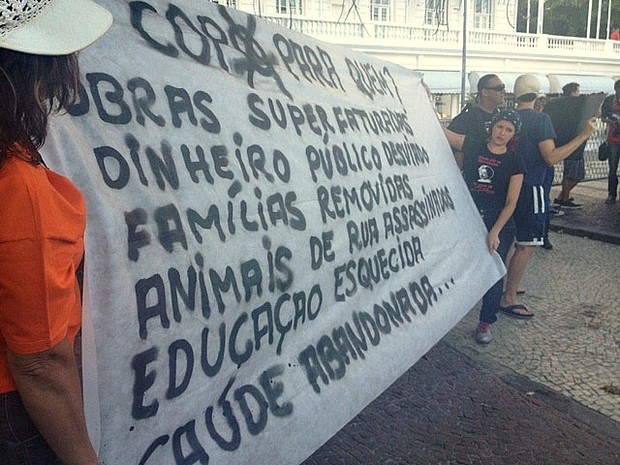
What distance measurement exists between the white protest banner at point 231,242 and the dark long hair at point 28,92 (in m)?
0.29

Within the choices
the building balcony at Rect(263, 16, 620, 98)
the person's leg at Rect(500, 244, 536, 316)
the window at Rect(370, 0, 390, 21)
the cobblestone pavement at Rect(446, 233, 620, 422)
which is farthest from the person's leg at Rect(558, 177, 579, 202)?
the window at Rect(370, 0, 390, 21)

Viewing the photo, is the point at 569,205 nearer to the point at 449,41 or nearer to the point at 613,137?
the point at 613,137

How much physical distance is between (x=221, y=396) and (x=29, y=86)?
108 cm

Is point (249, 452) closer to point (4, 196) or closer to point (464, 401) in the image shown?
point (4, 196)

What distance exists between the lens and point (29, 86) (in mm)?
1163

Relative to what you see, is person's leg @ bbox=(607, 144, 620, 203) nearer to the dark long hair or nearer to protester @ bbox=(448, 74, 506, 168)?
protester @ bbox=(448, 74, 506, 168)

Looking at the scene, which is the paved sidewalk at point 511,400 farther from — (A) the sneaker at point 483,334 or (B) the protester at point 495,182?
(B) the protester at point 495,182

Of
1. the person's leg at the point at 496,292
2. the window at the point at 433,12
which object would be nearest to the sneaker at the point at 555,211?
the person's leg at the point at 496,292

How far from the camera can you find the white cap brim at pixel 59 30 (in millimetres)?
1110

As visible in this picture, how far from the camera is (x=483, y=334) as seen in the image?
415cm

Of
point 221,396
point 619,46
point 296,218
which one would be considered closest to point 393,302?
point 296,218

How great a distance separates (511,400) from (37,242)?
9.69 feet

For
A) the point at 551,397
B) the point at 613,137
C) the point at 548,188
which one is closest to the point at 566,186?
the point at 613,137

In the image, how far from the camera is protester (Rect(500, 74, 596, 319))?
14.5ft
